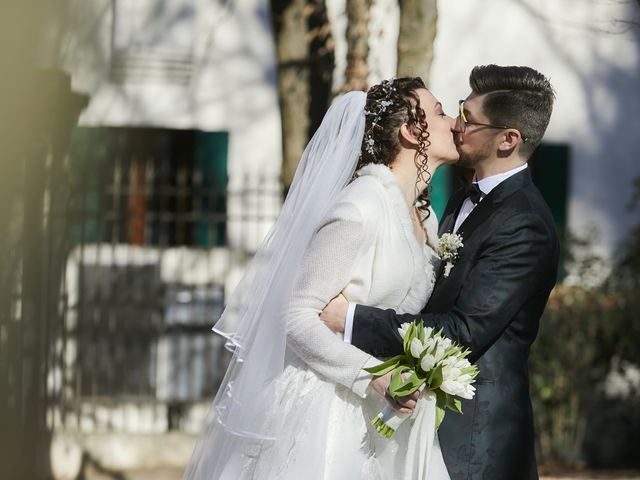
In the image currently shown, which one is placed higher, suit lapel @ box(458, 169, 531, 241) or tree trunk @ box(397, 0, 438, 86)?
tree trunk @ box(397, 0, 438, 86)

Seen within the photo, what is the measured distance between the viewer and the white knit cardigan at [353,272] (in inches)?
154

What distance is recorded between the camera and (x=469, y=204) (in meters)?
4.47

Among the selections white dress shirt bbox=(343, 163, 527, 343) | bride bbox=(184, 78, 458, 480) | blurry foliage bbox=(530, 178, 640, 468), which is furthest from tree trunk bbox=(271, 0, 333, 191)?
bride bbox=(184, 78, 458, 480)

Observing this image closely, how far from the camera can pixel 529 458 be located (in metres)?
4.16

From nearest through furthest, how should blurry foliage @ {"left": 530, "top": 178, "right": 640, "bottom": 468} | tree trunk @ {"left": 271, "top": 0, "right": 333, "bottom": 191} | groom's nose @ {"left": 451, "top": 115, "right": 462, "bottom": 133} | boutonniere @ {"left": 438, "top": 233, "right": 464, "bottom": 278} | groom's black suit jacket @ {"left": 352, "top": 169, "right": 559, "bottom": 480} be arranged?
groom's black suit jacket @ {"left": 352, "top": 169, "right": 559, "bottom": 480} < boutonniere @ {"left": 438, "top": 233, "right": 464, "bottom": 278} < groom's nose @ {"left": 451, "top": 115, "right": 462, "bottom": 133} < tree trunk @ {"left": 271, "top": 0, "right": 333, "bottom": 191} < blurry foliage @ {"left": 530, "top": 178, "right": 640, "bottom": 468}

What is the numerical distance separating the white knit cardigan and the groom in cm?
7

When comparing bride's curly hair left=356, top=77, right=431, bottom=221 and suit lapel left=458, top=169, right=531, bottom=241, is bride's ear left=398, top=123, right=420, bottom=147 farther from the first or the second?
suit lapel left=458, top=169, right=531, bottom=241

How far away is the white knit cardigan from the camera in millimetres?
3902

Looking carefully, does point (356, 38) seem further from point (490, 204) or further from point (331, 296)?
point (331, 296)

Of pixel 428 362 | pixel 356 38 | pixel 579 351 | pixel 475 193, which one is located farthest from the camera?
pixel 579 351

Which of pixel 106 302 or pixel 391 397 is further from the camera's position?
pixel 106 302

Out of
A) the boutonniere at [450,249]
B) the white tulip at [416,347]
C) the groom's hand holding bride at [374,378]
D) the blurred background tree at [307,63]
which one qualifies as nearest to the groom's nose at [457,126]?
the boutonniere at [450,249]

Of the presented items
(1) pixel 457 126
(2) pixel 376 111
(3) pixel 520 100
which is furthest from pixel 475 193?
(2) pixel 376 111

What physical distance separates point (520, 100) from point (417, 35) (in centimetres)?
289
